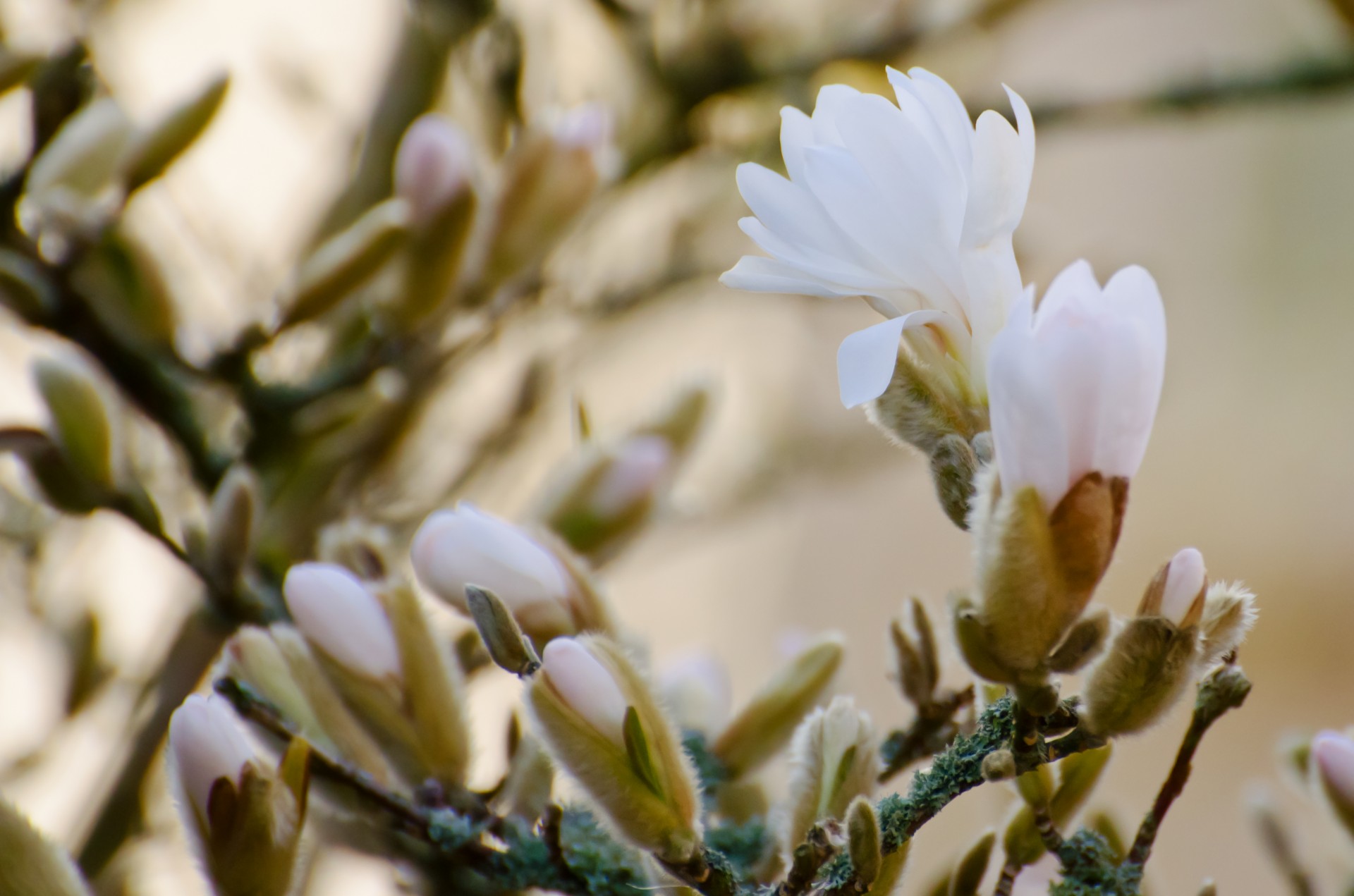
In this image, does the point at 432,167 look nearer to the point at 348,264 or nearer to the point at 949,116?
the point at 348,264

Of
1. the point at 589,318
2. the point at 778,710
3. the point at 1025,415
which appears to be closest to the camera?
the point at 1025,415

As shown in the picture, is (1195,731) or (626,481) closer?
(1195,731)

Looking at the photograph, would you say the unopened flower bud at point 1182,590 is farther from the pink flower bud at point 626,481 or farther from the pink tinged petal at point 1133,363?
the pink flower bud at point 626,481

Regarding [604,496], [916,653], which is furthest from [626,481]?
[916,653]

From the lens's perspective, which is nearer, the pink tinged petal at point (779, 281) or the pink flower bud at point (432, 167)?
the pink tinged petal at point (779, 281)

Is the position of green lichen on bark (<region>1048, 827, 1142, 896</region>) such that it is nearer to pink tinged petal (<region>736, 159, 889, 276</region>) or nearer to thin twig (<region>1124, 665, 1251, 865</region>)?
thin twig (<region>1124, 665, 1251, 865</region>)

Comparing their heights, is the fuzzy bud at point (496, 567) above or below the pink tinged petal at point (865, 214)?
below

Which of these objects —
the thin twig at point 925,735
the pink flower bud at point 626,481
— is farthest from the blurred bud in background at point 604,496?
the thin twig at point 925,735
